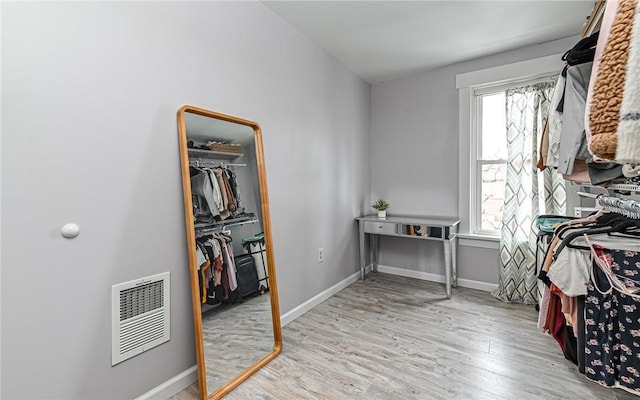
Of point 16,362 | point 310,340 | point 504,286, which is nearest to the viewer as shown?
point 16,362

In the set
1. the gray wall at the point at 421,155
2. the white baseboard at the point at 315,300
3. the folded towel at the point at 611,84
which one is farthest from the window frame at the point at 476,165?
the folded towel at the point at 611,84

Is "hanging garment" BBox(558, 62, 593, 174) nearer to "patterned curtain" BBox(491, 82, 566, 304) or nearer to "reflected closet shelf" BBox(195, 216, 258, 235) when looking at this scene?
"patterned curtain" BBox(491, 82, 566, 304)

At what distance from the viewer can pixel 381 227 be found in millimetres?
3295

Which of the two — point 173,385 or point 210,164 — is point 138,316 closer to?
point 173,385

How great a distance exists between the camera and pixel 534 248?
107 inches

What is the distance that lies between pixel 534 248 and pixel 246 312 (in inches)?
102

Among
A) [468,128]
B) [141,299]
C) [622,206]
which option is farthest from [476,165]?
[141,299]

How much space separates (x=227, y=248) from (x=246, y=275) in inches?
10.0

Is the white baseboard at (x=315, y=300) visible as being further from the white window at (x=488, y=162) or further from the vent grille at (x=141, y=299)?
the white window at (x=488, y=162)

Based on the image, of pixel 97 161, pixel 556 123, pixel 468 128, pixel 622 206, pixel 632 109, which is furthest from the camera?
pixel 468 128

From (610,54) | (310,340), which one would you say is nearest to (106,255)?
(310,340)

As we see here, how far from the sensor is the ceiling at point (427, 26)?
2193mm

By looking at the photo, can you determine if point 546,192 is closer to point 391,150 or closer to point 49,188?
point 391,150

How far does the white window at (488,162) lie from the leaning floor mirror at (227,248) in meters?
2.35
